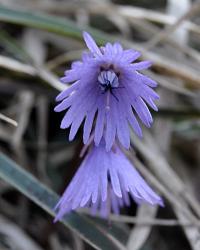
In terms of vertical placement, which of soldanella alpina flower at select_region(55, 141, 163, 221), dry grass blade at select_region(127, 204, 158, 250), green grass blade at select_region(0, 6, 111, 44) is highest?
green grass blade at select_region(0, 6, 111, 44)

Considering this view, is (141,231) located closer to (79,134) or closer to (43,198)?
(43,198)

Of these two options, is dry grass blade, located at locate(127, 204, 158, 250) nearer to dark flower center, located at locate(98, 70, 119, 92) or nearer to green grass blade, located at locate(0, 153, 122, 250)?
green grass blade, located at locate(0, 153, 122, 250)

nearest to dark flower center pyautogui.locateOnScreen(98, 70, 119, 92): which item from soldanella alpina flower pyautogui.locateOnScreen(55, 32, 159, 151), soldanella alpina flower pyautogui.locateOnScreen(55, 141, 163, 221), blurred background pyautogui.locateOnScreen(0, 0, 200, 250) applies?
soldanella alpina flower pyautogui.locateOnScreen(55, 32, 159, 151)

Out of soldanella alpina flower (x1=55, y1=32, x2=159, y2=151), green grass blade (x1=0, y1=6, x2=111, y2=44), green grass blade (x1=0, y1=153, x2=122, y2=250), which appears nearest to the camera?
soldanella alpina flower (x1=55, y1=32, x2=159, y2=151)

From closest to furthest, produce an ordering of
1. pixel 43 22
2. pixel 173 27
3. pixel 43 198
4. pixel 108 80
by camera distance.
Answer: pixel 108 80, pixel 43 198, pixel 43 22, pixel 173 27

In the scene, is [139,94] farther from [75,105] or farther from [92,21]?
[92,21]

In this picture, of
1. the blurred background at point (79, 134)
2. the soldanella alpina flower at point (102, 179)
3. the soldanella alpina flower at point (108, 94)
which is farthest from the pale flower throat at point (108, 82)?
the blurred background at point (79, 134)

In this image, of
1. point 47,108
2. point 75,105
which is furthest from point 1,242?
point 47,108

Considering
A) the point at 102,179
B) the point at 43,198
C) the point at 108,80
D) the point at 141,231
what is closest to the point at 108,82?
→ the point at 108,80
